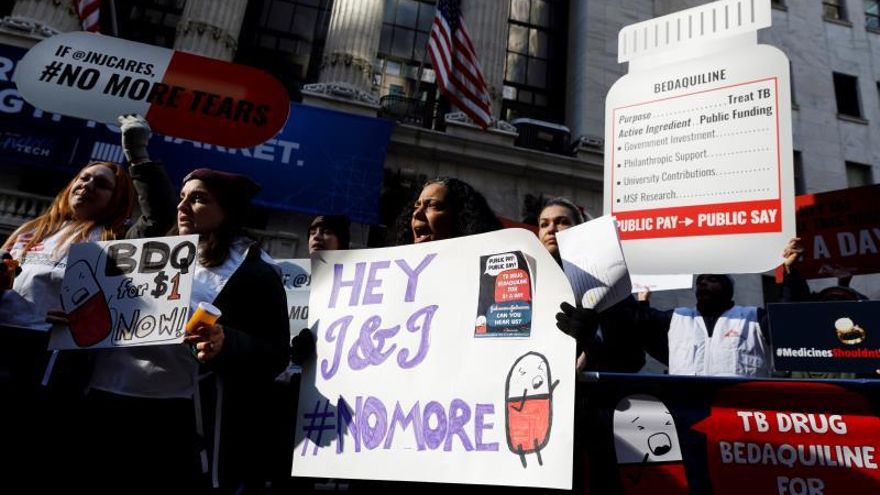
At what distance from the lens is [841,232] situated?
215 inches

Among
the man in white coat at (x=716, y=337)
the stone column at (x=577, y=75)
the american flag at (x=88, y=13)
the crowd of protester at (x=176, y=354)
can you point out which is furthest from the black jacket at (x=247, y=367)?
the stone column at (x=577, y=75)

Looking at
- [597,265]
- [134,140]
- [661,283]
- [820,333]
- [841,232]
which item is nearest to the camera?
[597,265]

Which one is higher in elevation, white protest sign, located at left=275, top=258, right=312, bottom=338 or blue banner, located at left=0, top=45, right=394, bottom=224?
blue banner, located at left=0, top=45, right=394, bottom=224

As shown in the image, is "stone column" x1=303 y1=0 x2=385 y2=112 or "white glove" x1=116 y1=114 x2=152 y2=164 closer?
"white glove" x1=116 y1=114 x2=152 y2=164

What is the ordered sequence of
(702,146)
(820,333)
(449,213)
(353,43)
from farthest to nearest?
(353,43), (820,333), (702,146), (449,213)

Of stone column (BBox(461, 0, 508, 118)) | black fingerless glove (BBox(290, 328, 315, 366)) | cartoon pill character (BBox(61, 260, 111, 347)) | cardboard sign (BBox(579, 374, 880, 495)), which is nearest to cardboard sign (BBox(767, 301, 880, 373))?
cardboard sign (BBox(579, 374, 880, 495))

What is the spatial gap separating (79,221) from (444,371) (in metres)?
1.97

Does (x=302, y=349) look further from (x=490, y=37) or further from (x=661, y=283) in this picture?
(x=490, y=37)

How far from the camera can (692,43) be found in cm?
319

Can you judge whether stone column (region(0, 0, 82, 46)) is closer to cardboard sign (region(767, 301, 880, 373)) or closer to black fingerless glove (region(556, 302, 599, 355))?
black fingerless glove (region(556, 302, 599, 355))

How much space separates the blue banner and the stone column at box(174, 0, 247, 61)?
10.8 feet

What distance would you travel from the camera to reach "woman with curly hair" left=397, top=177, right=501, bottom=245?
7.82ft

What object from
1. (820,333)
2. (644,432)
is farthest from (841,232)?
(644,432)

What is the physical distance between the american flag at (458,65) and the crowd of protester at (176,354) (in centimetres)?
785
